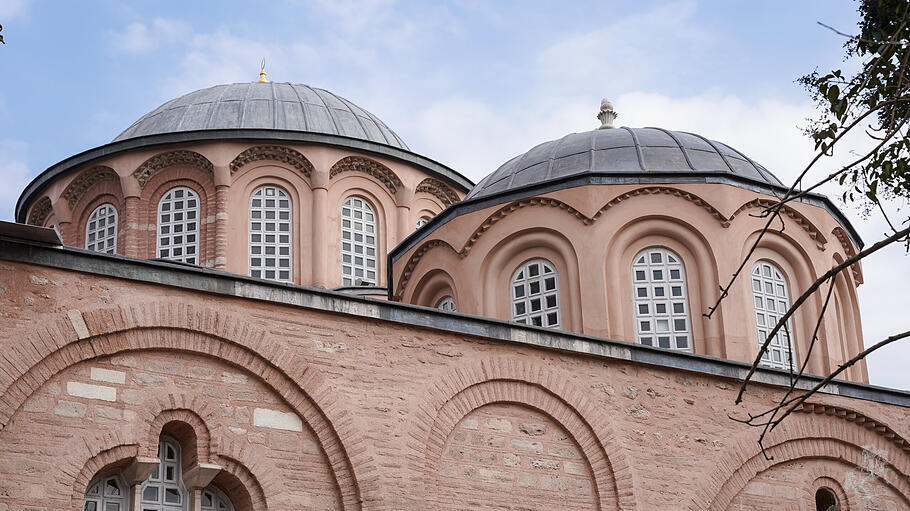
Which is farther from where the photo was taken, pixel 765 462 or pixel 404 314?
pixel 765 462

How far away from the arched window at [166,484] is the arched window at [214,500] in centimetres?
19

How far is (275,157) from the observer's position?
21.5m

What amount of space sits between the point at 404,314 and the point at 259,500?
227 centimetres

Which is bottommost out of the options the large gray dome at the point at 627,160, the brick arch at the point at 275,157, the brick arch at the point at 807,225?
the brick arch at the point at 807,225

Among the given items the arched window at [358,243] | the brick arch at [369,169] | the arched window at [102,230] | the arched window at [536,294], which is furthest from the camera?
the brick arch at [369,169]

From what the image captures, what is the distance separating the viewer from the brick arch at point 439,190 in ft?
74.7

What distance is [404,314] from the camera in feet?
40.5

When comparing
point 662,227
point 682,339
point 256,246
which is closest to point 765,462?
point 682,339

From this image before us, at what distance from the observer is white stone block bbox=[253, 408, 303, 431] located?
11.5m

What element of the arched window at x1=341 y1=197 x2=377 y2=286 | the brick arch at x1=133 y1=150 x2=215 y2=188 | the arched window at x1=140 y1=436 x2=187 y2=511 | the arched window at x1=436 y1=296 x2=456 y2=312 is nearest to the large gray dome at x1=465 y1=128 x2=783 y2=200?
the arched window at x1=436 y1=296 x2=456 y2=312

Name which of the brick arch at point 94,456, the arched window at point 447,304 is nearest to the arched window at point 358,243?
the arched window at point 447,304

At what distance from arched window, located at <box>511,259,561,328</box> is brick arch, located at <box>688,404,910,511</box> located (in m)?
3.55

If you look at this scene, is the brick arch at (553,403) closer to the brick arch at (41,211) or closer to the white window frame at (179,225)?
the white window frame at (179,225)

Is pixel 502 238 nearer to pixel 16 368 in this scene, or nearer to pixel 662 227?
pixel 662 227
